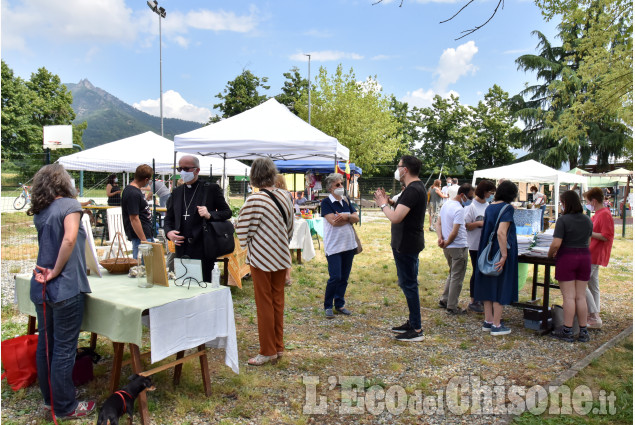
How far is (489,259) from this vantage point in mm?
4668

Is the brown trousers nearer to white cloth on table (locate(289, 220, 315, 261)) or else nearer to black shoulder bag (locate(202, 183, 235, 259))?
black shoulder bag (locate(202, 183, 235, 259))

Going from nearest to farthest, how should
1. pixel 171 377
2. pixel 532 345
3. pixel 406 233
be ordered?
pixel 171 377, pixel 406 233, pixel 532 345

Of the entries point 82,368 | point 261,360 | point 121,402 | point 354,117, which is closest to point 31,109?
point 354,117

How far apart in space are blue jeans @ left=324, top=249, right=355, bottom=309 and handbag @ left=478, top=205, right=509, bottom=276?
1424mm

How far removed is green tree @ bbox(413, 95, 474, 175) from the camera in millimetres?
35562

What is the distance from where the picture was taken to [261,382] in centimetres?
356

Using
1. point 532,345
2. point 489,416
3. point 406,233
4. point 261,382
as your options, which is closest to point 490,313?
point 532,345

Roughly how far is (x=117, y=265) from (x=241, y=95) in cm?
3994

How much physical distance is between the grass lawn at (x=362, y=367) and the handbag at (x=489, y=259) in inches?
29.6

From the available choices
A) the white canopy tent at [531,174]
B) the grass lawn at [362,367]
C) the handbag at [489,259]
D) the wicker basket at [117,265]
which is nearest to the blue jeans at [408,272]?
the grass lawn at [362,367]

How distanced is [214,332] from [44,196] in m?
1.41

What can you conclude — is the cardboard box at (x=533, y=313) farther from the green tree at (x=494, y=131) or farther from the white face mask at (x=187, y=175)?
the green tree at (x=494, y=131)

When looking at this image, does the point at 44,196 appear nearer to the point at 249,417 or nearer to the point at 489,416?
the point at 249,417

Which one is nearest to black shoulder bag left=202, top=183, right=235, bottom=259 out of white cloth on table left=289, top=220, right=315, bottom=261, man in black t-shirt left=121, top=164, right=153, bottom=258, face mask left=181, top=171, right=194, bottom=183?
face mask left=181, top=171, right=194, bottom=183
